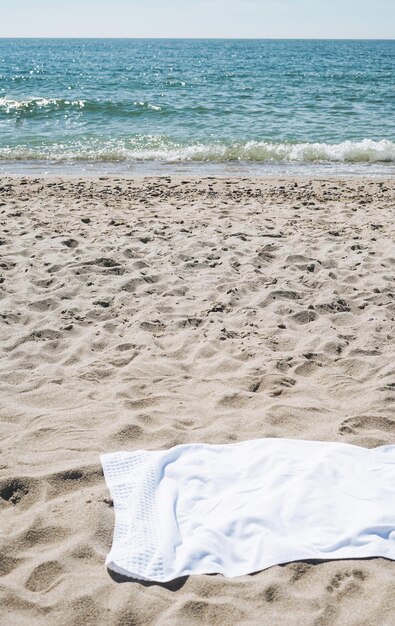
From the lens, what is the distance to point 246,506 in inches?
111

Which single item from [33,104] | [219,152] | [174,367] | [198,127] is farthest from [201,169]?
[33,104]

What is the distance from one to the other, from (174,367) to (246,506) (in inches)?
55.8

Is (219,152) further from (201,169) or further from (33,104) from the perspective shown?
(33,104)

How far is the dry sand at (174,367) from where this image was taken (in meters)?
2.35

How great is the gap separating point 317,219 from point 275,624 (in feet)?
18.6

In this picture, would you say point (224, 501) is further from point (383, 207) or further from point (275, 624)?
point (383, 207)

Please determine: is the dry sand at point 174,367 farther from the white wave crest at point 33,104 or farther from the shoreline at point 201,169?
the white wave crest at point 33,104

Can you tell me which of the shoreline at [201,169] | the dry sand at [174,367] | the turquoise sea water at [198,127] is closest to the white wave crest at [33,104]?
the turquoise sea water at [198,127]

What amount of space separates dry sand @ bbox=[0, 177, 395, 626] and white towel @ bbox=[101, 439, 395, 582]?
0.27ft

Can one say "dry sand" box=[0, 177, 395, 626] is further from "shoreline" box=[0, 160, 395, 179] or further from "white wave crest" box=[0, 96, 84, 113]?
"white wave crest" box=[0, 96, 84, 113]

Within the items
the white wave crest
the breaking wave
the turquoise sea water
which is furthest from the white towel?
the white wave crest

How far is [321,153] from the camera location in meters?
12.5

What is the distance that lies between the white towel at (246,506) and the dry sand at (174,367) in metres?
0.08

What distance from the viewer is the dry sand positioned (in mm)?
2350
